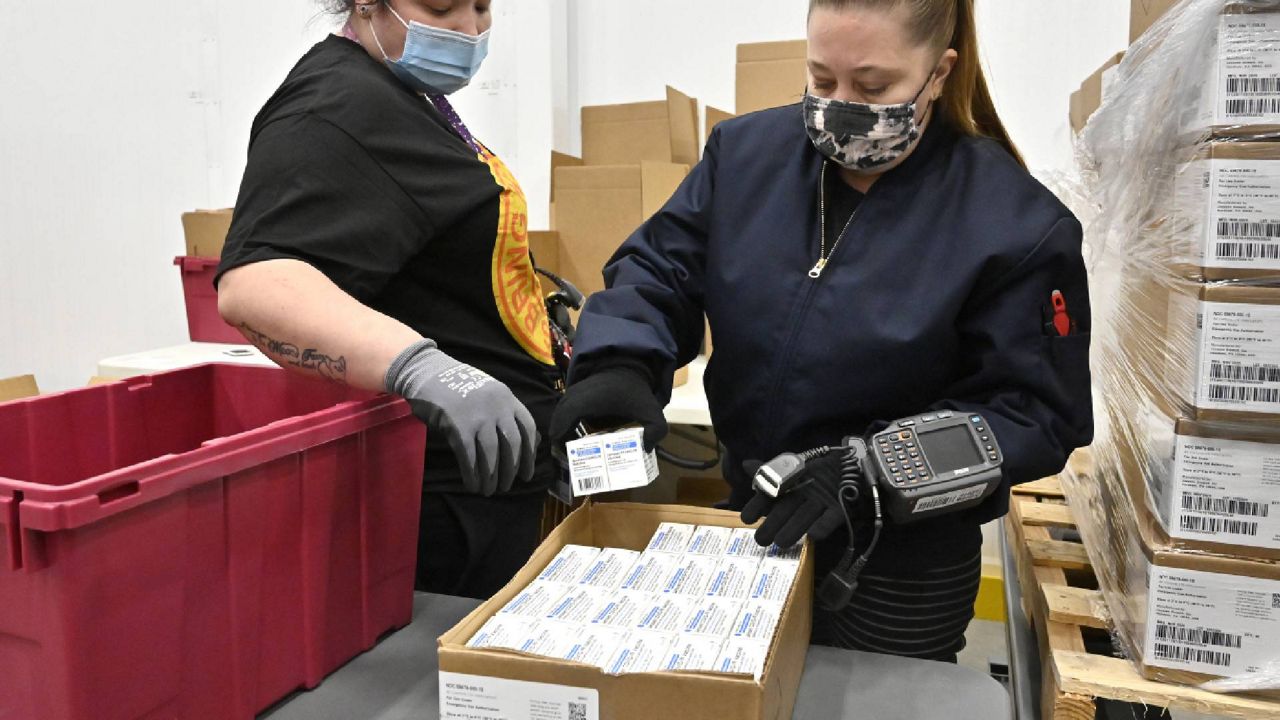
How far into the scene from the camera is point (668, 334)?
1.24 m

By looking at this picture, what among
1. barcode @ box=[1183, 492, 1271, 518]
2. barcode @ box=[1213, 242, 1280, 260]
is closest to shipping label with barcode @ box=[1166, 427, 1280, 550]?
barcode @ box=[1183, 492, 1271, 518]

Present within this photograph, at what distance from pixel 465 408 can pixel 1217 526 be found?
1.02m

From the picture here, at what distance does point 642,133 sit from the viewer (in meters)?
2.85

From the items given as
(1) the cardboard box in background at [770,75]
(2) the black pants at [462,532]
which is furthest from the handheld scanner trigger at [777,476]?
(1) the cardboard box in background at [770,75]

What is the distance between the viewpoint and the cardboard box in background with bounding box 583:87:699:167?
110 inches

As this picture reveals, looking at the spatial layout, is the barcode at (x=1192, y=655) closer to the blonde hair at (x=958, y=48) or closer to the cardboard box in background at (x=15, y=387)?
the blonde hair at (x=958, y=48)

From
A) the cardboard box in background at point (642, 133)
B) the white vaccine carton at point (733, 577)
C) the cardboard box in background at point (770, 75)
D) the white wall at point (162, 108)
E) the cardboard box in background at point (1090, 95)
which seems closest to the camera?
the white vaccine carton at point (733, 577)

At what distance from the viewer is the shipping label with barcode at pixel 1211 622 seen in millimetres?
1213

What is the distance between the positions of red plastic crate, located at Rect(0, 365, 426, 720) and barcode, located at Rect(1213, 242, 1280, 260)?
3.42 feet

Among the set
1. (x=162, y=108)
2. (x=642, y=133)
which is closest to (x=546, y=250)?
(x=642, y=133)

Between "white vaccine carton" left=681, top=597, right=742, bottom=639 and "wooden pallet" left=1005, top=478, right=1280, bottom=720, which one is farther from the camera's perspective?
"wooden pallet" left=1005, top=478, right=1280, bottom=720

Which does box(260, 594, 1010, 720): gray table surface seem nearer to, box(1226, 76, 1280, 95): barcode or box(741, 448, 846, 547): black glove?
box(741, 448, 846, 547): black glove

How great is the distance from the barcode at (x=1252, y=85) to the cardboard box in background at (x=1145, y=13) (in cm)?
28

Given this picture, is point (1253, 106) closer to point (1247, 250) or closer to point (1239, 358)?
point (1247, 250)
